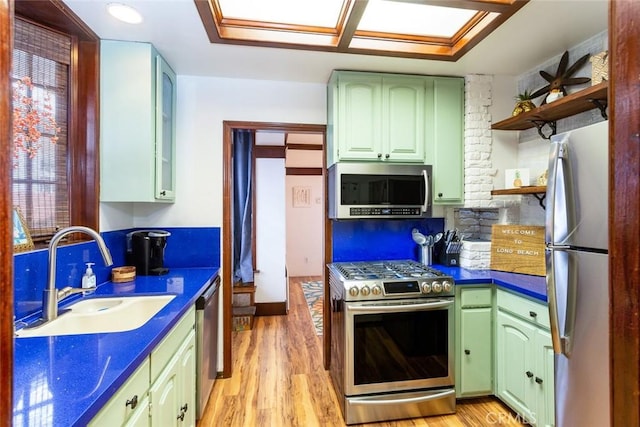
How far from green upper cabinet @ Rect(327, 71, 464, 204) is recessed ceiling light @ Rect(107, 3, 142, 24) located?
129 cm

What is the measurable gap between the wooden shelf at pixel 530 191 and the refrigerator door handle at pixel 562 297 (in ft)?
2.98

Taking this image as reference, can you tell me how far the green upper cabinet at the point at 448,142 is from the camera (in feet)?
7.89

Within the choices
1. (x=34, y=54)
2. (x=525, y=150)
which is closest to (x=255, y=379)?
(x=34, y=54)

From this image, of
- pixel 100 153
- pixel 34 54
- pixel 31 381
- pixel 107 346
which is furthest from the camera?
pixel 100 153

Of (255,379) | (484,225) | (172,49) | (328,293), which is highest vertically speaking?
(172,49)

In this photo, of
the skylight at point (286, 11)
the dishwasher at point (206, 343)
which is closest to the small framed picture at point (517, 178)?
the skylight at point (286, 11)

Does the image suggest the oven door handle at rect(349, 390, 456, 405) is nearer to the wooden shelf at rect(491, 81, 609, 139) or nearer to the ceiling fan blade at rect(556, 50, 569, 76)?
the wooden shelf at rect(491, 81, 609, 139)

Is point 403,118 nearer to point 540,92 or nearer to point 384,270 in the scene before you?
point 540,92

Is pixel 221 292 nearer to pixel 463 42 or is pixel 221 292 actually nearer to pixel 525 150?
pixel 463 42

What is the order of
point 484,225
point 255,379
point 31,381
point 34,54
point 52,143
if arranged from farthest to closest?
point 484,225 < point 255,379 < point 52,143 < point 34,54 < point 31,381

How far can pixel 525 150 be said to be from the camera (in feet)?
8.09

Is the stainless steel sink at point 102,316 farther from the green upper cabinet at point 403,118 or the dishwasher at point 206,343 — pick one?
the green upper cabinet at point 403,118

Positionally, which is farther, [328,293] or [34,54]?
[328,293]

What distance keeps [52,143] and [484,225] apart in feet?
10.3
